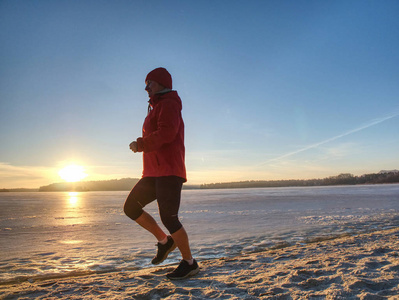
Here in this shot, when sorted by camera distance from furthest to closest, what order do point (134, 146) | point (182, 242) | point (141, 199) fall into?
point (141, 199) < point (182, 242) < point (134, 146)

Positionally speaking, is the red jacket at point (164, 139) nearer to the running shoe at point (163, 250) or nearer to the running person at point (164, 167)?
the running person at point (164, 167)

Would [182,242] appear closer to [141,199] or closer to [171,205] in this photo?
[171,205]

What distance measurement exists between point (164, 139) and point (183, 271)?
122 centimetres

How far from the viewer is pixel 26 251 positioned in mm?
4262

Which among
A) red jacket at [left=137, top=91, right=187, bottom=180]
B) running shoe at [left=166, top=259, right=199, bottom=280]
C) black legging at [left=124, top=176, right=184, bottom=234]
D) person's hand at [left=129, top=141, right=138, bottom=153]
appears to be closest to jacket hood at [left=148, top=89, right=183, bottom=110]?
red jacket at [left=137, top=91, right=187, bottom=180]

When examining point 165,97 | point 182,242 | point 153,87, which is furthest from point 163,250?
point 153,87

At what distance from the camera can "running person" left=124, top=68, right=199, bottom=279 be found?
2.76 metres

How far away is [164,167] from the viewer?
283 centimetres

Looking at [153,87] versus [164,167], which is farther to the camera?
[153,87]

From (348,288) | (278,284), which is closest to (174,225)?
A: (278,284)

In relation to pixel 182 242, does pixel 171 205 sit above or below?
above

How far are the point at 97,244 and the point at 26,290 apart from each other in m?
2.34

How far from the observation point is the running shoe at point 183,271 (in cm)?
272

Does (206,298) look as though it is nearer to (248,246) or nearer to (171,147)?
(171,147)
